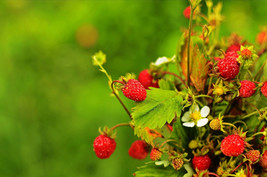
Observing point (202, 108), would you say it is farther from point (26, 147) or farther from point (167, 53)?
point (26, 147)

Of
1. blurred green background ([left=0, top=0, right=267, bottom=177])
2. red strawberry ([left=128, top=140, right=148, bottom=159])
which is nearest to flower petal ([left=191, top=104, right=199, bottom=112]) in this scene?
red strawberry ([left=128, top=140, right=148, bottom=159])

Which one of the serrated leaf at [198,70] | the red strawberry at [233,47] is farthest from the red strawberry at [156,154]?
the red strawberry at [233,47]

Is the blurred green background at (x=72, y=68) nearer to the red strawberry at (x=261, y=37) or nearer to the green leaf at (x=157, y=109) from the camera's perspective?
the red strawberry at (x=261, y=37)

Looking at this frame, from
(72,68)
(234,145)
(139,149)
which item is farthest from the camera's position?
(72,68)

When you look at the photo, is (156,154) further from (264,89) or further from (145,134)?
(264,89)

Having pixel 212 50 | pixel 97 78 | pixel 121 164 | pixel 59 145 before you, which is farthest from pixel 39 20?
pixel 212 50

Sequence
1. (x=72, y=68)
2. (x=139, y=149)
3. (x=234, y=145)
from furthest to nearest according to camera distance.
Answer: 1. (x=72, y=68)
2. (x=139, y=149)
3. (x=234, y=145)

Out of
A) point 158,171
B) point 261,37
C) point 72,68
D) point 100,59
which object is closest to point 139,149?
point 158,171
